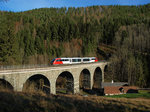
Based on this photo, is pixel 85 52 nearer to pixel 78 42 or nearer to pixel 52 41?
pixel 78 42

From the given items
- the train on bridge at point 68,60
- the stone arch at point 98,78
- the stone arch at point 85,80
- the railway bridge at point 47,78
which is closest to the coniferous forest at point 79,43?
the stone arch at point 98,78

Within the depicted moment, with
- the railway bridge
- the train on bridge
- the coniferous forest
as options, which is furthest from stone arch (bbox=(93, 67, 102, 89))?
the train on bridge

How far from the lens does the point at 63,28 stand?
58906mm

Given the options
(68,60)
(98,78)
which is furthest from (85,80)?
(68,60)

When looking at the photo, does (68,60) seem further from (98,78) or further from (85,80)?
(98,78)

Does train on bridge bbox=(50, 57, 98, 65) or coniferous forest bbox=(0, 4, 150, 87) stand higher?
coniferous forest bbox=(0, 4, 150, 87)

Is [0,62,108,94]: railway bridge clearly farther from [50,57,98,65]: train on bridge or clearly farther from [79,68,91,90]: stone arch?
[50,57,98,65]: train on bridge

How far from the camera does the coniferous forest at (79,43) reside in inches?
1354

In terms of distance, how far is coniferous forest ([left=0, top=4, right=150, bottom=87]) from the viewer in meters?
34.4

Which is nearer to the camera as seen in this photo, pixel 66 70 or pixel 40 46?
pixel 66 70

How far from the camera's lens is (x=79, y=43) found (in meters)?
59.8

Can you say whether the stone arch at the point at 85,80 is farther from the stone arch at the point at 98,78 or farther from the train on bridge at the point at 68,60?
the stone arch at the point at 98,78

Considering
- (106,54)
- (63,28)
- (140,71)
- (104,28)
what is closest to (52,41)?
(63,28)

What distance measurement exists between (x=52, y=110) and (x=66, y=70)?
61.3ft
